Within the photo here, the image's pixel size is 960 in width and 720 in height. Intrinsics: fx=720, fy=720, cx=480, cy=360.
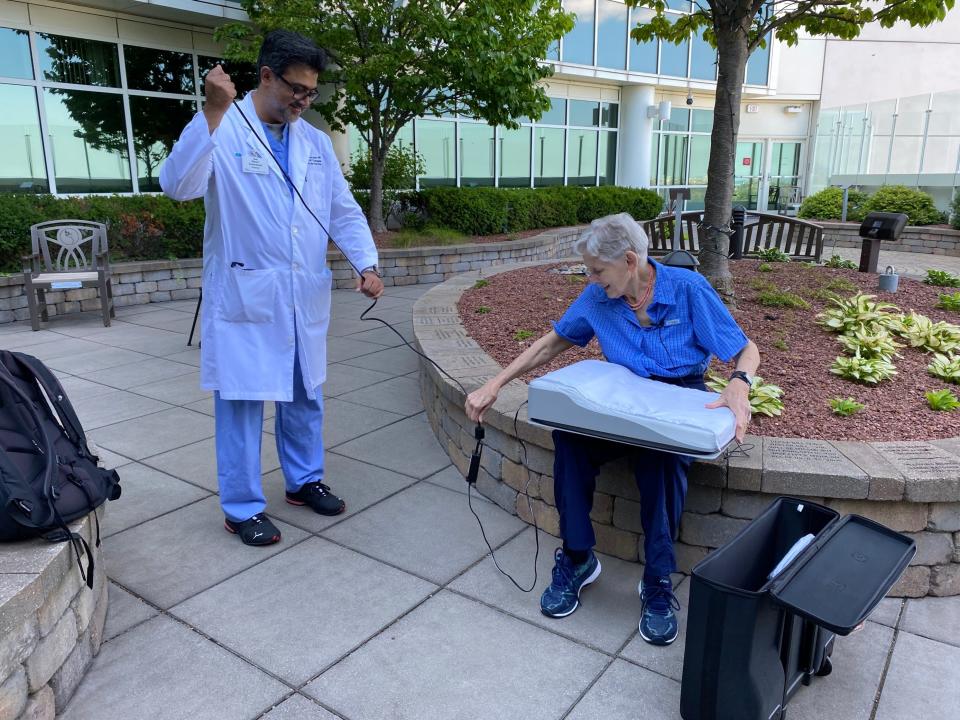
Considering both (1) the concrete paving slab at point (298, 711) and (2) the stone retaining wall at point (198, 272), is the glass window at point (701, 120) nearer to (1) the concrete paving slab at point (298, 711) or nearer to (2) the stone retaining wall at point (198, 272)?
(2) the stone retaining wall at point (198, 272)

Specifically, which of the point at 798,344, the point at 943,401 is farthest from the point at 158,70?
the point at 943,401

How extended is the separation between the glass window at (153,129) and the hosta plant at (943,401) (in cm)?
1072

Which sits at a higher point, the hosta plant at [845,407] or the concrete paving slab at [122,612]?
the hosta plant at [845,407]

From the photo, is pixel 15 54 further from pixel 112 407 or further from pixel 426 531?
pixel 426 531

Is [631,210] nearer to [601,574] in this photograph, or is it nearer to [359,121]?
[359,121]

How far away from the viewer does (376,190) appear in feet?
36.3

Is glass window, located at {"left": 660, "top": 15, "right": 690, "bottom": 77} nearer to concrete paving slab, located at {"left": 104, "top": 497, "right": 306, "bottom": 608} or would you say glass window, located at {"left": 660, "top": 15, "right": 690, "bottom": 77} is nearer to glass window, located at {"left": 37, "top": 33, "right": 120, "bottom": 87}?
glass window, located at {"left": 37, "top": 33, "right": 120, "bottom": 87}

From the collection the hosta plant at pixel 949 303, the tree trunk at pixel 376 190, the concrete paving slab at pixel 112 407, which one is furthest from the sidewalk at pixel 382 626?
the tree trunk at pixel 376 190

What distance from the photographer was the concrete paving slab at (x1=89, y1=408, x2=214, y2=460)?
414 centimetres

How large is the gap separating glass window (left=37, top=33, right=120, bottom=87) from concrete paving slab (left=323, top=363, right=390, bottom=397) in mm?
7416

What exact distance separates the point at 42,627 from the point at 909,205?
16.1m

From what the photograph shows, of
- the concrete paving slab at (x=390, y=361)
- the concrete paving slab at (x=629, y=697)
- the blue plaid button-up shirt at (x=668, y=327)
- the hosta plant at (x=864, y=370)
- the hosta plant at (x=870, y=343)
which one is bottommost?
the concrete paving slab at (x=629, y=697)

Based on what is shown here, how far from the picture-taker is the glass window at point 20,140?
9680 mm

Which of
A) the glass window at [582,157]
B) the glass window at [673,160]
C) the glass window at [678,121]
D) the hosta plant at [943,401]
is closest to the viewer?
the hosta plant at [943,401]
